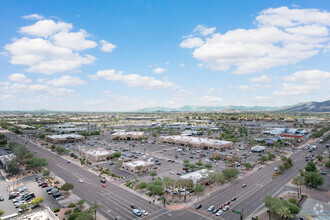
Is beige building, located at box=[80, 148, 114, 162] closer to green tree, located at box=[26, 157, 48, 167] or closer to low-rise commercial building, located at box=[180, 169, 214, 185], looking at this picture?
green tree, located at box=[26, 157, 48, 167]

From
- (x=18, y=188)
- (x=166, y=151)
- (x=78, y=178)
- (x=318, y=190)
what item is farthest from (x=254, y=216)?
(x=166, y=151)

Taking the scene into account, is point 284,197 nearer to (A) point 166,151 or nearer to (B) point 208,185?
(B) point 208,185

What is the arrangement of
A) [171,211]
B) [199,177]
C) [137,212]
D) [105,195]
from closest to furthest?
1. [137,212]
2. [171,211]
3. [105,195]
4. [199,177]

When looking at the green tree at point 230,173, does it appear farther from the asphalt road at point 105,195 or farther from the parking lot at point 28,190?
the parking lot at point 28,190

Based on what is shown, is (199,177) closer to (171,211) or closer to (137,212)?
(171,211)

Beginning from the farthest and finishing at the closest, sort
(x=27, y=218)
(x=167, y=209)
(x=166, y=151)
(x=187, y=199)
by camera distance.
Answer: (x=166, y=151), (x=187, y=199), (x=167, y=209), (x=27, y=218)

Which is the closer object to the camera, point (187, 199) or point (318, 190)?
point (187, 199)

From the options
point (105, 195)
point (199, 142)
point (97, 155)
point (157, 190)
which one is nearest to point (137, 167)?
point (105, 195)
